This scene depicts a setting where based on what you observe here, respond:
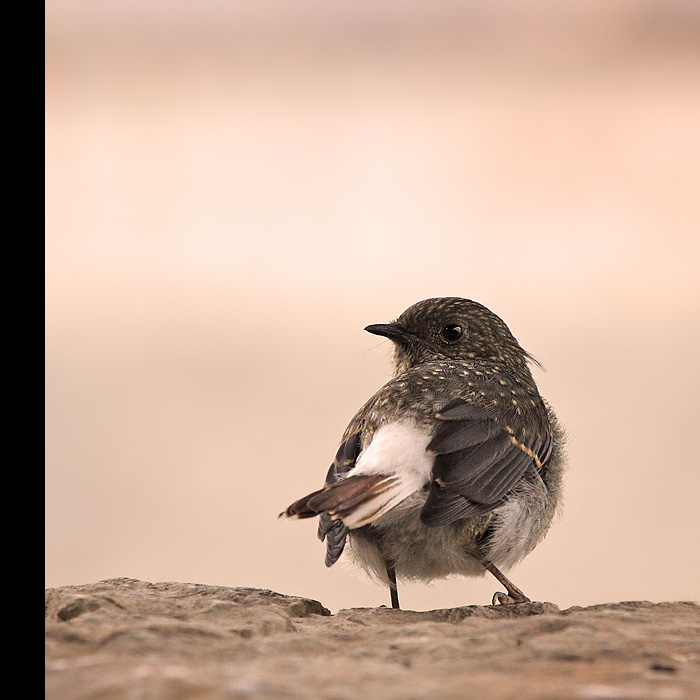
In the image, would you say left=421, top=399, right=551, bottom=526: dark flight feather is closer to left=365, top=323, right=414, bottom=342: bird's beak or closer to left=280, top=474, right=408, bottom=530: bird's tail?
left=280, top=474, right=408, bottom=530: bird's tail

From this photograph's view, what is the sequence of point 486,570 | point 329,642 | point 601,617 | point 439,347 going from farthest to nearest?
point 439,347, point 486,570, point 601,617, point 329,642

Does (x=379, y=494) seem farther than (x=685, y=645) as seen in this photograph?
Yes

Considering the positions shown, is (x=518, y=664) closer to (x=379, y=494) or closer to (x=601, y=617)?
(x=601, y=617)

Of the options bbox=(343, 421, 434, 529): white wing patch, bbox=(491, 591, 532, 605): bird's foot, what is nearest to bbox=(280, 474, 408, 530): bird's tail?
bbox=(343, 421, 434, 529): white wing patch

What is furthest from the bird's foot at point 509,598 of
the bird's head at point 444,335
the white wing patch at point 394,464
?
the bird's head at point 444,335

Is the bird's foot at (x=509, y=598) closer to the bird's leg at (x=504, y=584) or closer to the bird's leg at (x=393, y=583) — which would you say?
the bird's leg at (x=504, y=584)

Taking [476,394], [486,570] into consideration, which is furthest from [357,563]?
[476,394]
